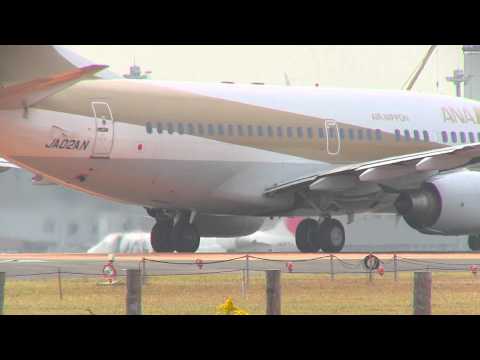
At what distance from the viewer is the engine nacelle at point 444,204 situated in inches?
1344

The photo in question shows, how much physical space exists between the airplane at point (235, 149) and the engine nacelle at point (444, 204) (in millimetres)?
38

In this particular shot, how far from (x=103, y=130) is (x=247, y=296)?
9282mm

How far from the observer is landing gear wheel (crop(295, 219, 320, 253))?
35531 mm

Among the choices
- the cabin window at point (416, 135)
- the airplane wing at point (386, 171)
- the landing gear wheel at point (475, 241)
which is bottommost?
the landing gear wheel at point (475, 241)

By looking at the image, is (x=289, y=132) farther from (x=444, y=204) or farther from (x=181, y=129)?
(x=444, y=204)

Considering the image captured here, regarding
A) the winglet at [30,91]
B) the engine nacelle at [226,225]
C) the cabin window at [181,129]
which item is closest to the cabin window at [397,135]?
the engine nacelle at [226,225]

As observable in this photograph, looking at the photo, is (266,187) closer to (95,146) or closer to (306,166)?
(306,166)

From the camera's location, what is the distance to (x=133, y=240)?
42.2 metres

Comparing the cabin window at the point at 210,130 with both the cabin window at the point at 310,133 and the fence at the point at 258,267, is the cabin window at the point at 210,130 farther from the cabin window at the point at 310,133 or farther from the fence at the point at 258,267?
the fence at the point at 258,267

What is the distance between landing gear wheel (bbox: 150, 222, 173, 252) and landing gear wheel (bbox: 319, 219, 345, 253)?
4.24 meters

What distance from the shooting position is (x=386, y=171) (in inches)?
1329

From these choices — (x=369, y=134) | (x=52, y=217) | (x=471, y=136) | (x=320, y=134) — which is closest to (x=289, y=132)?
(x=320, y=134)

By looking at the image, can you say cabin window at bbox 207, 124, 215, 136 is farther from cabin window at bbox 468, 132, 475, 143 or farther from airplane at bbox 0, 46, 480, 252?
cabin window at bbox 468, 132, 475, 143
